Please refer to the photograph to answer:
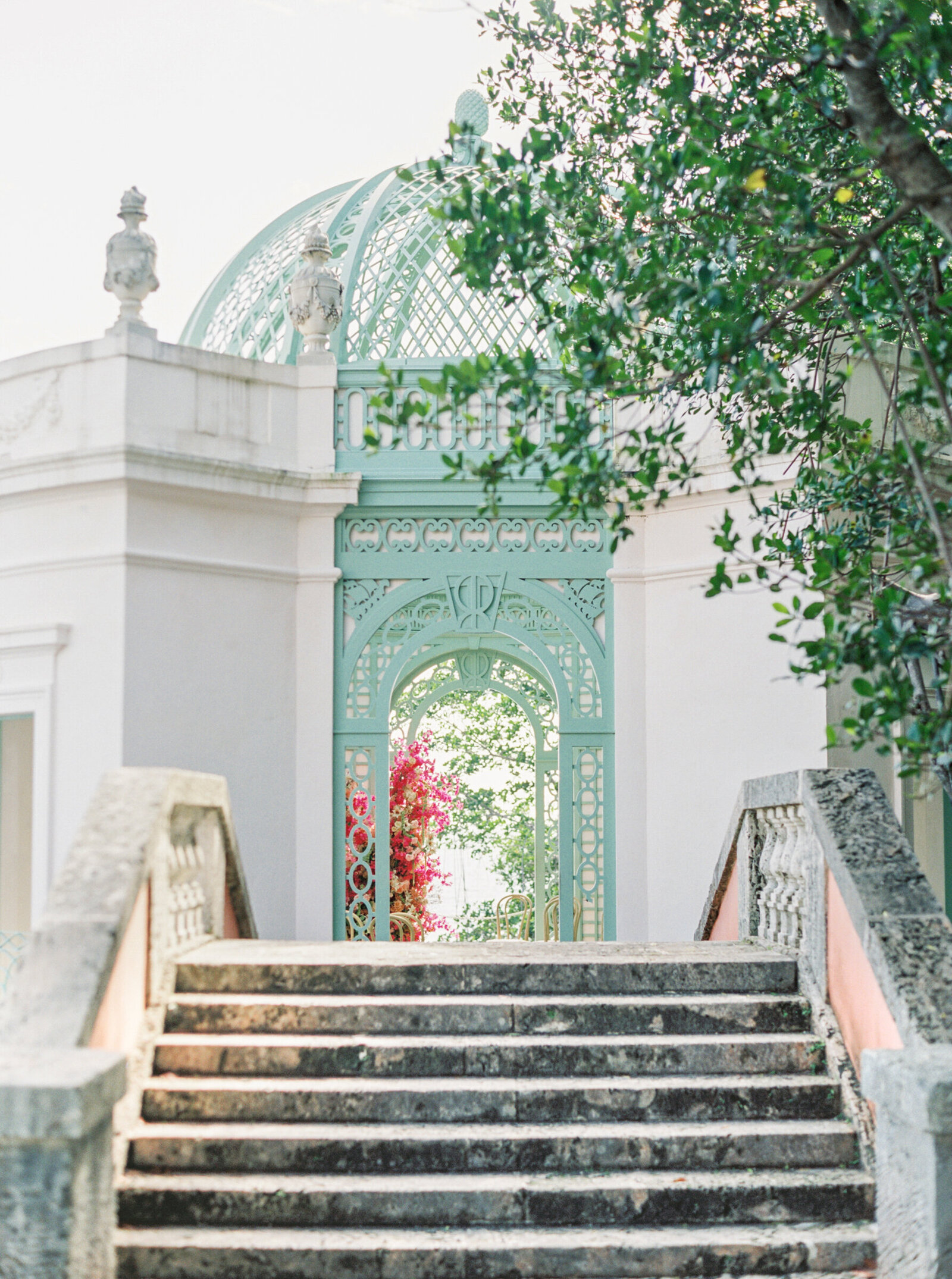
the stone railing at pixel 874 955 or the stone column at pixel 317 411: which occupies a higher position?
the stone column at pixel 317 411

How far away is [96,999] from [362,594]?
5.63m

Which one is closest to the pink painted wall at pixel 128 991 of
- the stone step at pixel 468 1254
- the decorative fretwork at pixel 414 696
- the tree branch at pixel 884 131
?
the stone step at pixel 468 1254

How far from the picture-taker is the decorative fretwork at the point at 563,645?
361 inches

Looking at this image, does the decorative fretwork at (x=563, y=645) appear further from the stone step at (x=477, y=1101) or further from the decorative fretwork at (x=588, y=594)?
the stone step at (x=477, y=1101)

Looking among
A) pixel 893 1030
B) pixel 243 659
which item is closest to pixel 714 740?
pixel 243 659

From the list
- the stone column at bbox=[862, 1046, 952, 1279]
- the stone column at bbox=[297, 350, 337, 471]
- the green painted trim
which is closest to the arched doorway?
the stone column at bbox=[297, 350, 337, 471]

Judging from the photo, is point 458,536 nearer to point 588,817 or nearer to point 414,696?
point 588,817

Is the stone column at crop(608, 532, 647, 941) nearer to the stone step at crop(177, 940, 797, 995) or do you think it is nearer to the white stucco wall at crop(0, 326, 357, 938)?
the white stucco wall at crop(0, 326, 357, 938)

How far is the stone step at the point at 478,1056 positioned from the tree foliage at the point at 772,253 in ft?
4.03

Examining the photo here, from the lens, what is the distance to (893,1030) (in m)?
3.98

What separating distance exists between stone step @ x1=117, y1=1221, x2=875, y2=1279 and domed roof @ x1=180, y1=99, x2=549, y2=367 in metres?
6.54

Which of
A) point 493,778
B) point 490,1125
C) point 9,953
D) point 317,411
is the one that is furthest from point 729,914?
point 493,778

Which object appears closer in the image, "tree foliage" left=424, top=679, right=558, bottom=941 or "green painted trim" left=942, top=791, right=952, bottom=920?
"green painted trim" left=942, top=791, right=952, bottom=920

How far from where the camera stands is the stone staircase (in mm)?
3842
